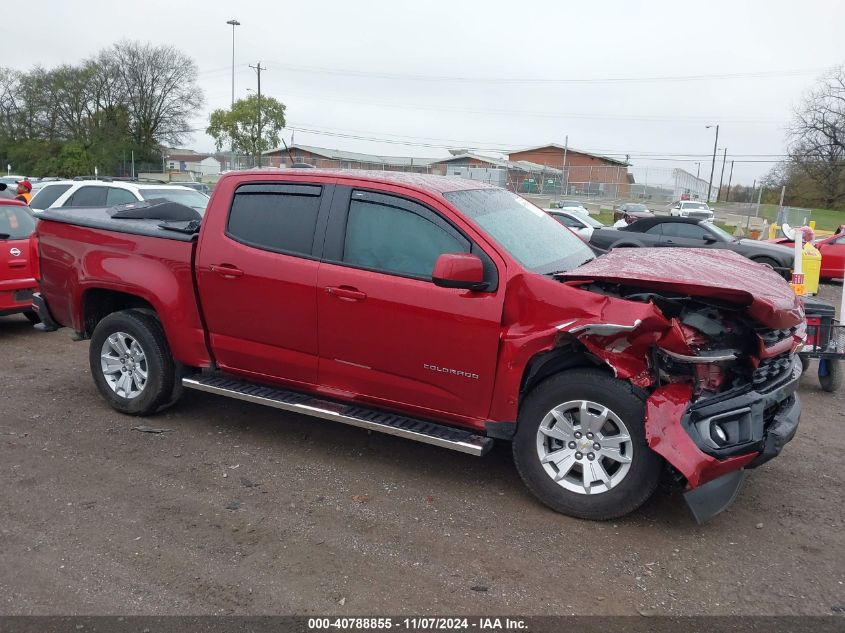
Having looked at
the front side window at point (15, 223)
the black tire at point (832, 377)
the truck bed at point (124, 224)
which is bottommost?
the black tire at point (832, 377)

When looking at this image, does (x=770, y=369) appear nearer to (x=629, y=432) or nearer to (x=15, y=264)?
(x=629, y=432)

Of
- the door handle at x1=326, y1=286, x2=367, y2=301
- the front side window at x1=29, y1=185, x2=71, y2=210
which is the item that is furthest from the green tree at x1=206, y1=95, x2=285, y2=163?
the door handle at x1=326, y1=286, x2=367, y2=301

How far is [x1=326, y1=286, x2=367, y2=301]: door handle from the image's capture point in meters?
4.40

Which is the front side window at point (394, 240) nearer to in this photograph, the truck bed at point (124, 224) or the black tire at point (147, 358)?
the truck bed at point (124, 224)

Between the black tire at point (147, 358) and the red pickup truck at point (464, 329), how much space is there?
0.02 m

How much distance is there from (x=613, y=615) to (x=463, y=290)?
1.88 meters

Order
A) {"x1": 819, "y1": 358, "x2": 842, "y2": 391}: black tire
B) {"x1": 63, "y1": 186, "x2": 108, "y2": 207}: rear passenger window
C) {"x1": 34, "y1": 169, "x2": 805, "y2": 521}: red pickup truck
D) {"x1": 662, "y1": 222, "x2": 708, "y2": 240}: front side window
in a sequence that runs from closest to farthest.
Result: {"x1": 34, "y1": 169, "x2": 805, "y2": 521}: red pickup truck < {"x1": 819, "y1": 358, "x2": 842, "y2": 391}: black tire < {"x1": 63, "y1": 186, "x2": 108, "y2": 207}: rear passenger window < {"x1": 662, "y1": 222, "x2": 708, "y2": 240}: front side window

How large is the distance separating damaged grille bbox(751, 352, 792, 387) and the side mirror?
165 centimetres

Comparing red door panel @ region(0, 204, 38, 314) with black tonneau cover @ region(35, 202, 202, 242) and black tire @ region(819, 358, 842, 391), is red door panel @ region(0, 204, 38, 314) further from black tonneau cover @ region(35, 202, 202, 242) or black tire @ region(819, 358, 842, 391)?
black tire @ region(819, 358, 842, 391)

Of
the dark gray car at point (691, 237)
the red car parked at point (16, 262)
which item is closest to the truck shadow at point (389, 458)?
the red car parked at point (16, 262)

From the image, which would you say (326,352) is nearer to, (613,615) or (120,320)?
(120,320)

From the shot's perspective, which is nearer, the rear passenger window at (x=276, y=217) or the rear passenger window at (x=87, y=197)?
the rear passenger window at (x=276, y=217)

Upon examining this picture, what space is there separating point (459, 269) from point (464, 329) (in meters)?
0.38

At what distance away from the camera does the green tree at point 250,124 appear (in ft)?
162
